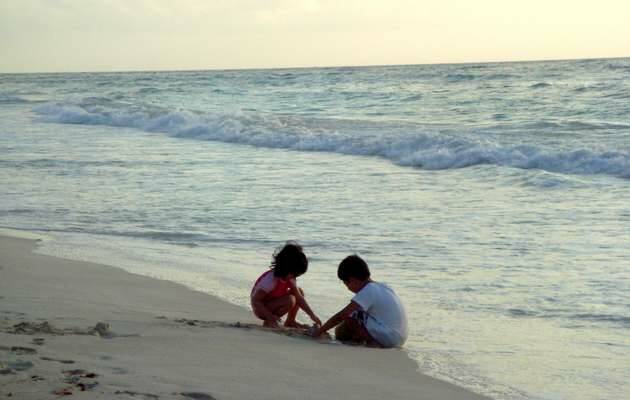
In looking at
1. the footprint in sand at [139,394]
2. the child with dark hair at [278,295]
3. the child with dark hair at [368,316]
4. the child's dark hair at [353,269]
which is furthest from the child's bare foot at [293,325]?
the footprint in sand at [139,394]

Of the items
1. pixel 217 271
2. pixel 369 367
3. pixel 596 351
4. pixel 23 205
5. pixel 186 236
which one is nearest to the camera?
pixel 369 367

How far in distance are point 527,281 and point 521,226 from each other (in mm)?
2573

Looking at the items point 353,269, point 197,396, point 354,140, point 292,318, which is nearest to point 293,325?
point 292,318

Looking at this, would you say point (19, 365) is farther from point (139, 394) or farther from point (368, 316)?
point (368, 316)

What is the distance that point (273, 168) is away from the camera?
1708 cm

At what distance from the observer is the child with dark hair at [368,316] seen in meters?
5.77

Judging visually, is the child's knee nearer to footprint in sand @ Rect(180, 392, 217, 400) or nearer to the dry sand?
the dry sand

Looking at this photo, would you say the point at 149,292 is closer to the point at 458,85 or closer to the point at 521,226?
the point at 521,226

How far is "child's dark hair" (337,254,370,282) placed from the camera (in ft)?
19.3

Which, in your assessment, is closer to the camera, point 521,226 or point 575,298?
point 575,298

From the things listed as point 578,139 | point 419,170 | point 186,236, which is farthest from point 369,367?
point 578,139

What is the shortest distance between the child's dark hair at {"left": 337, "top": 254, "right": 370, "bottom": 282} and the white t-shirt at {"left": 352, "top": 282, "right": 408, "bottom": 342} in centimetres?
8

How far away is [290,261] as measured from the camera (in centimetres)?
618

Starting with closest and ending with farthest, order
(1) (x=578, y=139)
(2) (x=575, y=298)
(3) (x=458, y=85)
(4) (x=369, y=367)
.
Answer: (4) (x=369, y=367) < (2) (x=575, y=298) < (1) (x=578, y=139) < (3) (x=458, y=85)
